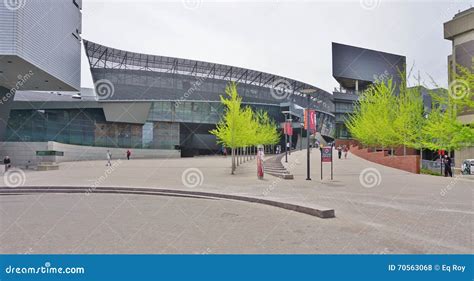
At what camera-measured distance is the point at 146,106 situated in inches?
2315

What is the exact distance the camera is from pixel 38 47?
32469 millimetres

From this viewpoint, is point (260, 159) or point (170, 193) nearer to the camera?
point (170, 193)

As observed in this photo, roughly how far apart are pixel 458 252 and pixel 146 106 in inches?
2240

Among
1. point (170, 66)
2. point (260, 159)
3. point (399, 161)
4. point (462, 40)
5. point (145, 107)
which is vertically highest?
point (170, 66)

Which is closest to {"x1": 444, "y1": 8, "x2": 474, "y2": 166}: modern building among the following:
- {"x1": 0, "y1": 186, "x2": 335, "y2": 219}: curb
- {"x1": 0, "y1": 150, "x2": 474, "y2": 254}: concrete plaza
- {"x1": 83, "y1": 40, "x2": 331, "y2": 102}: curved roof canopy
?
{"x1": 83, "y1": 40, "x2": 331, "y2": 102}: curved roof canopy

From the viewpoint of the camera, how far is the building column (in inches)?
1561

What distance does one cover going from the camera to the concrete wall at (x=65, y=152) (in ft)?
126

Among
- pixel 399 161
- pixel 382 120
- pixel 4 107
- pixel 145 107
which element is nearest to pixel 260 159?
pixel 399 161

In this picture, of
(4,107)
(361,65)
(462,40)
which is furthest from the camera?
(361,65)

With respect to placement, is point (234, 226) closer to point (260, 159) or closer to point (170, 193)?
point (170, 193)

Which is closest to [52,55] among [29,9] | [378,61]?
[29,9]

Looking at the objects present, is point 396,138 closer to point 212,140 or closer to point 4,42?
point 4,42

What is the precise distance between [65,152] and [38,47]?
14.7 m

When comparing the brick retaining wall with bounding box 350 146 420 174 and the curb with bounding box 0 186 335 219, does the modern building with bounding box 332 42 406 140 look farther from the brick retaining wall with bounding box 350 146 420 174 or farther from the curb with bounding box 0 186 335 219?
the curb with bounding box 0 186 335 219
